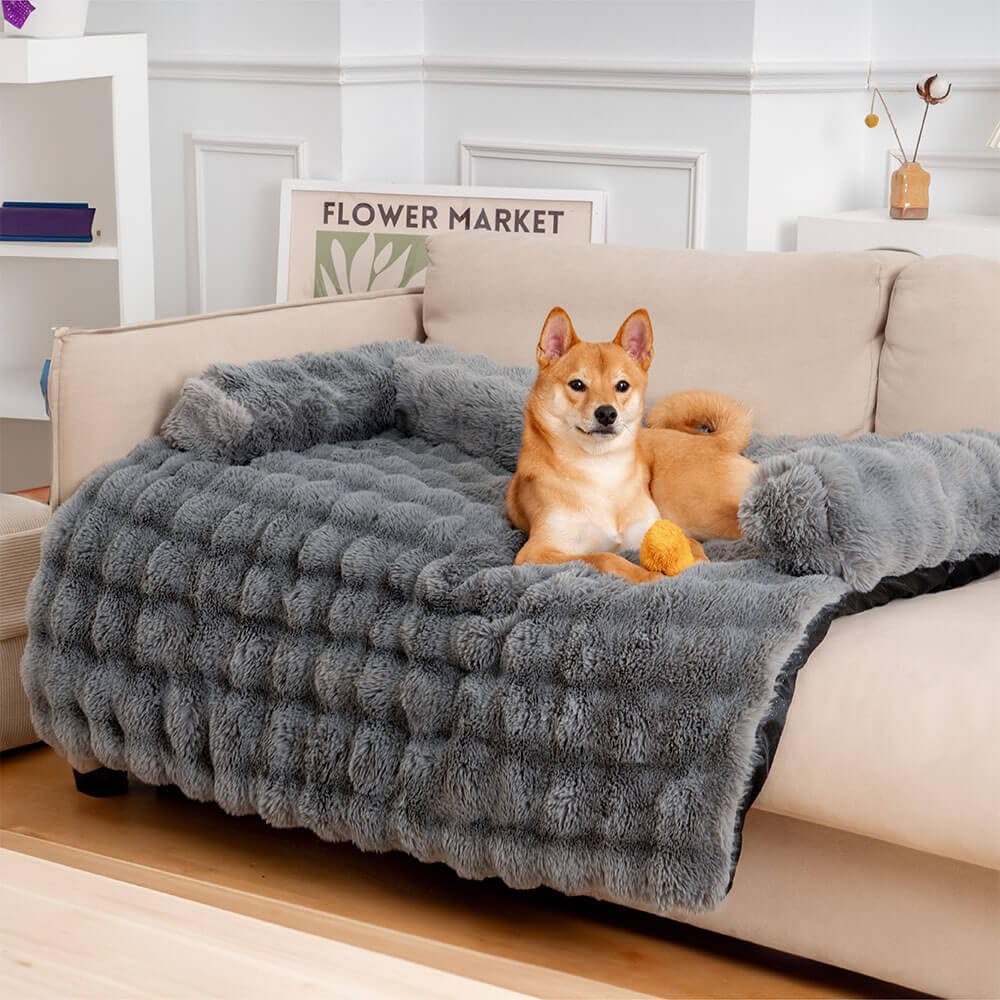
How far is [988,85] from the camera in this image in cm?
350

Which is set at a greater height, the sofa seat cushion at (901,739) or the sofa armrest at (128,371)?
the sofa armrest at (128,371)

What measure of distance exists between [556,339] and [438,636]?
48 cm

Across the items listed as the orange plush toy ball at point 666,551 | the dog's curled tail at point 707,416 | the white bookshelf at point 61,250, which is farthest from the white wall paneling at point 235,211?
the orange plush toy ball at point 666,551

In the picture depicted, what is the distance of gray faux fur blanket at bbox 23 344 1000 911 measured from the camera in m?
1.51

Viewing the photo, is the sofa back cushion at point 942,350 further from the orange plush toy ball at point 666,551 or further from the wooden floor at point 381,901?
the wooden floor at point 381,901

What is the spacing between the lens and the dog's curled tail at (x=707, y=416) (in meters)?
2.05

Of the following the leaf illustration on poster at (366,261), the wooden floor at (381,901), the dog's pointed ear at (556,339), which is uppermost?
the leaf illustration on poster at (366,261)

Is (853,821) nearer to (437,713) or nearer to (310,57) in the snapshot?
(437,713)

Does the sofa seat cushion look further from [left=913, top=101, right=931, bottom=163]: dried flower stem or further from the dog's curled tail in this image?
[left=913, top=101, right=931, bottom=163]: dried flower stem

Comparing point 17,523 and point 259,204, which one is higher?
point 259,204

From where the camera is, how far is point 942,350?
2137 millimetres

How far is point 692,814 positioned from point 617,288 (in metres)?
1.20

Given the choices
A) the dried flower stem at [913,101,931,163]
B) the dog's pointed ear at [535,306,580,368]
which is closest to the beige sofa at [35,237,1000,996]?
the dog's pointed ear at [535,306,580,368]

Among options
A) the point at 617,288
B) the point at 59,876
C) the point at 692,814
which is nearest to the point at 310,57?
the point at 617,288
